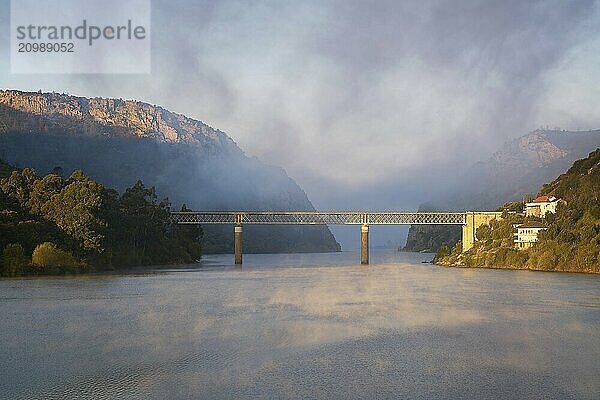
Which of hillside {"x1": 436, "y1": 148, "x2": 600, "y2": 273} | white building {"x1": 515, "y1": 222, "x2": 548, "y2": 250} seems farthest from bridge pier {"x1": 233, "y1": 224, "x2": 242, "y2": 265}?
white building {"x1": 515, "y1": 222, "x2": 548, "y2": 250}

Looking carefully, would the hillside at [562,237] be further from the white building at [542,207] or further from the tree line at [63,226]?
the tree line at [63,226]

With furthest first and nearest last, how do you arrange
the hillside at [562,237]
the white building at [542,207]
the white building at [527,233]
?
1. the white building at [542,207]
2. the white building at [527,233]
3. the hillside at [562,237]

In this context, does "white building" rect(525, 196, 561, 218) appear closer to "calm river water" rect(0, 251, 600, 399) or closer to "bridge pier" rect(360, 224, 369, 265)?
"bridge pier" rect(360, 224, 369, 265)

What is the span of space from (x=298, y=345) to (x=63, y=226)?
5378cm

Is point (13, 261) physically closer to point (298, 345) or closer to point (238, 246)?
point (298, 345)

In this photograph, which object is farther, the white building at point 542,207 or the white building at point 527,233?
the white building at point 542,207

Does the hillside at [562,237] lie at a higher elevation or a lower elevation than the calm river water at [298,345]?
higher

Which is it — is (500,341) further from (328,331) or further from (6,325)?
(6,325)

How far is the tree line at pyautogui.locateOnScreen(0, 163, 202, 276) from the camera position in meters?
66.9

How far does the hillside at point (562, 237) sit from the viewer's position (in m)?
77.6

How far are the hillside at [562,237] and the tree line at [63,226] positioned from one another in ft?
164

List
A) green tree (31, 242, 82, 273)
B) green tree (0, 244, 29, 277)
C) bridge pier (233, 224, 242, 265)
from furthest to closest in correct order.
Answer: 1. bridge pier (233, 224, 242, 265)
2. green tree (31, 242, 82, 273)
3. green tree (0, 244, 29, 277)

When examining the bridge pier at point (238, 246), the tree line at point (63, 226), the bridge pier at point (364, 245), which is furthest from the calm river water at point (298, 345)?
the bridge pier at point (364, 245)

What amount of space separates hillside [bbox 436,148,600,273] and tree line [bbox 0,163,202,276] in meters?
50.1
